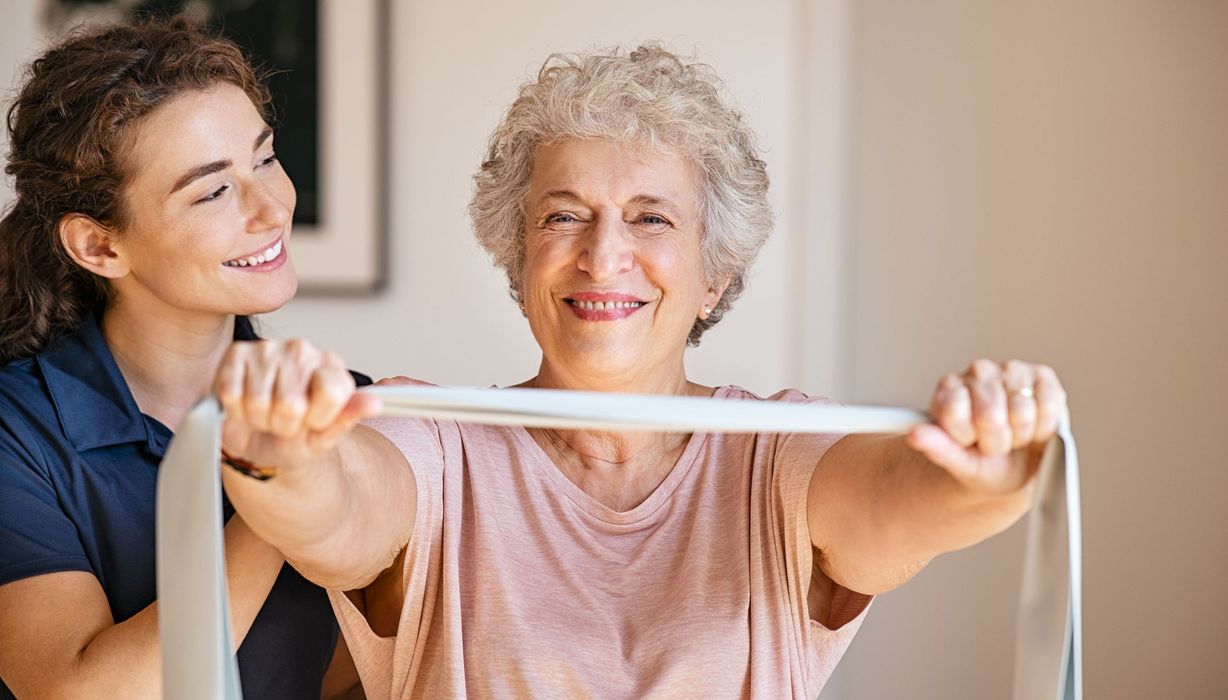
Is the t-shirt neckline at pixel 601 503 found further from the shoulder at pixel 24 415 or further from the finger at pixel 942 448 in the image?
the shoulder at pixel 24 415

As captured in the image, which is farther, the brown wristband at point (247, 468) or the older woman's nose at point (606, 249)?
the older woman's nose at point (606, 249)

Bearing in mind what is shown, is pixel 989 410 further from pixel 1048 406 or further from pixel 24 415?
pixel 24 415

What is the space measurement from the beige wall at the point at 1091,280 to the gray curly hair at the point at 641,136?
2.22ft

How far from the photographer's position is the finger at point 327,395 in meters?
1.19

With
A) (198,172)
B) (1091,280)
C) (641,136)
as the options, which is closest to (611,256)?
(641,136)

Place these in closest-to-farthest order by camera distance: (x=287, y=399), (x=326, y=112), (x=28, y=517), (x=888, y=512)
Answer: (x=287, y=399), (x=888, y=512), (x=28, y=517), (x=326, y=112)

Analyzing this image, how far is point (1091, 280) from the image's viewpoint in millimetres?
2289

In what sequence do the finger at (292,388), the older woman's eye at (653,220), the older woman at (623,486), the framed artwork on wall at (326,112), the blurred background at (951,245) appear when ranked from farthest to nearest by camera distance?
the framed artwork on wall at (326,112) < the blurred background at (951,245) < the older woman's eye at (653,220) < the older woman at (623,486) < the finger at (292,388)

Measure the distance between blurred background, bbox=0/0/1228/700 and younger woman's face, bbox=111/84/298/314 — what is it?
143 centimetres

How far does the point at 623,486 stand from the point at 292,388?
2.38 feet

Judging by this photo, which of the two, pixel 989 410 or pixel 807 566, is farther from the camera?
pixel 807 566

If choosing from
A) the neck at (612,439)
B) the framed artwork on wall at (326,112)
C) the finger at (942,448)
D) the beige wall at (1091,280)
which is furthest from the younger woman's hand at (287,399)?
the framed artwork on wall at (326,112)

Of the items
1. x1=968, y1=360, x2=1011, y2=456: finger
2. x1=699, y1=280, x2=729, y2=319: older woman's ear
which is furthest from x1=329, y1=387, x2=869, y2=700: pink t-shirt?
x1=968, y1=360, x2=1011, y2=456: finger

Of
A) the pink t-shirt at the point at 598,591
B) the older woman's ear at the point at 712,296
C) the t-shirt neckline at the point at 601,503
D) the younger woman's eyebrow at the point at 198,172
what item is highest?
the younger woman's eyebrow at the point at 198,172
